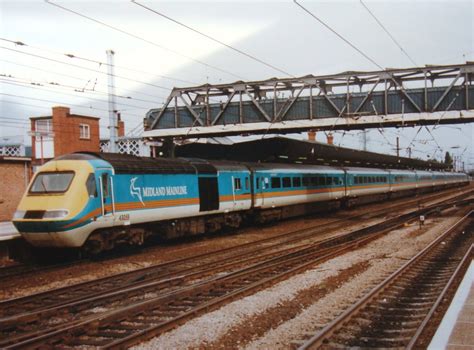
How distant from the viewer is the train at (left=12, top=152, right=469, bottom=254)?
47.5 feet

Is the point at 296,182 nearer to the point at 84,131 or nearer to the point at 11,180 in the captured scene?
the point at 11,180

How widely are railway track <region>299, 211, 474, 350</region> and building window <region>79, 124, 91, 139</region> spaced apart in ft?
94.5

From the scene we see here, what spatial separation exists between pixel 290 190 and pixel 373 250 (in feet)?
35.5

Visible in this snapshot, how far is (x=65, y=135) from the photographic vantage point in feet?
123

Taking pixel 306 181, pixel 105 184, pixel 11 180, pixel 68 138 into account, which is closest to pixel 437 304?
pixel 105 184

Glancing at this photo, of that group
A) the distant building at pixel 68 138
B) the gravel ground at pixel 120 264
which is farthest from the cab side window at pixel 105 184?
the distant building at pixel 68 138

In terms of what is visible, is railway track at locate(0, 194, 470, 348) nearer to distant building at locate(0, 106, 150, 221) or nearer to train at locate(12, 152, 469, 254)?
train at locate(12, 152, 469, 254)

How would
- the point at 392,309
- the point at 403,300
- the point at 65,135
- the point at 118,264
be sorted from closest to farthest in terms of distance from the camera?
the point at 392,309
the point at 403,300
the point at 118,264
the point at 65,135

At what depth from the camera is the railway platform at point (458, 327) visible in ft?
20.5

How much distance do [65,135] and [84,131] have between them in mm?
1549

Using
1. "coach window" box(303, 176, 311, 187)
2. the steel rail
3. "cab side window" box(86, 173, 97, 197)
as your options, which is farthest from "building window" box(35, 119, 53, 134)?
the steel rail

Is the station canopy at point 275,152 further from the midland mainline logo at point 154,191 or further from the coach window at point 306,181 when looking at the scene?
the midland mainline logo at point 154,191

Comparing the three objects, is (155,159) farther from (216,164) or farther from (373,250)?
(373,250)

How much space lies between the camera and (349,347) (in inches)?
290
